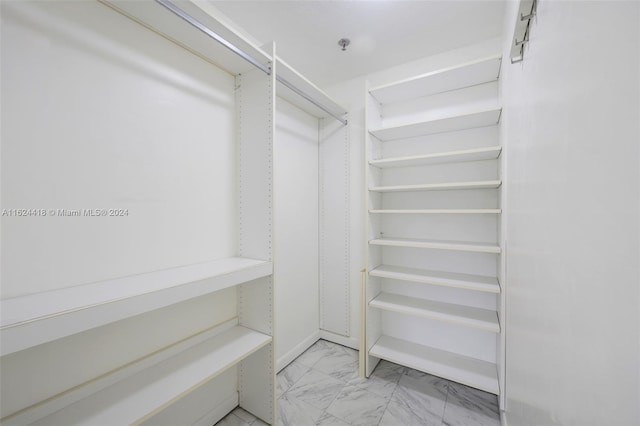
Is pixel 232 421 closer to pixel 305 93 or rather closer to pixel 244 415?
pixel 244 415

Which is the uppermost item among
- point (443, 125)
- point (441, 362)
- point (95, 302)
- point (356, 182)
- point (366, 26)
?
point (366, 26)

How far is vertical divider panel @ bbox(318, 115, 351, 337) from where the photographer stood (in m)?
2.62

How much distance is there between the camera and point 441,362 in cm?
199

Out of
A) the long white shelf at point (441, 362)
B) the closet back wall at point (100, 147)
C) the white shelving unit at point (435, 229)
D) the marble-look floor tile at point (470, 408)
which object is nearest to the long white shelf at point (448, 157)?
the white shelving unit at point (435, 229)

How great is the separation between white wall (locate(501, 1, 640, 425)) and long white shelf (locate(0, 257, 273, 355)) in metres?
1.29

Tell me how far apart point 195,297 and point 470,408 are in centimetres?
204

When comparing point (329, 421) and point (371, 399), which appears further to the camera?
point (371, 399)

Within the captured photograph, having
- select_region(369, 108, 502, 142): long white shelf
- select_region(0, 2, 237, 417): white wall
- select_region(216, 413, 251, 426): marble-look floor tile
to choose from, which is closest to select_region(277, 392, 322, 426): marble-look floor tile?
select_region(216, 413, 251, 426): marble-look floor tile

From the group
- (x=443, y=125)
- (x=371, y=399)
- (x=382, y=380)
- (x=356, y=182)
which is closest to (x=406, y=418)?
(x=371, y=399)

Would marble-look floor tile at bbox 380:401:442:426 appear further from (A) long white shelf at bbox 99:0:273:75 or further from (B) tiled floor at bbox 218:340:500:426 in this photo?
(A) long white shelf at bbox 99:0:273:75

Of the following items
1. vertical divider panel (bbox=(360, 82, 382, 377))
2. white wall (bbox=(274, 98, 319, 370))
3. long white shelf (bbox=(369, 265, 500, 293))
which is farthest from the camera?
white wall (bbox=(274, 98, 319, 370))

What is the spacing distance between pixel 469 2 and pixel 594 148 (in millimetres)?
1798

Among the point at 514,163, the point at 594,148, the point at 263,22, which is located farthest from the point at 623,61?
the point at 263,22

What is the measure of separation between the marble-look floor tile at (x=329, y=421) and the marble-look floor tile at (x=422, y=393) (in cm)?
46
